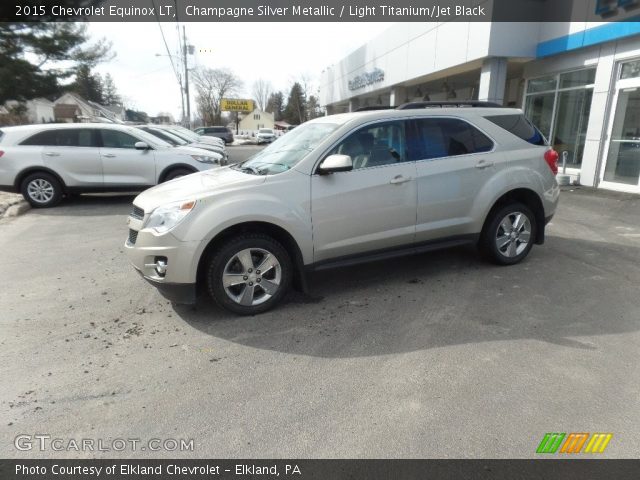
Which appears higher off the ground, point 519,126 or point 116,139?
point 519,126

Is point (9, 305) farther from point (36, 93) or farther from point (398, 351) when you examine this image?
point (36, 93)

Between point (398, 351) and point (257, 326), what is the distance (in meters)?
1.32

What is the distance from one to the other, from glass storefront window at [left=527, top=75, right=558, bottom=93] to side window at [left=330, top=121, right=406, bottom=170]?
11.2 meters

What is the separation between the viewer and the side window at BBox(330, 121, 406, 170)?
4.46 meters

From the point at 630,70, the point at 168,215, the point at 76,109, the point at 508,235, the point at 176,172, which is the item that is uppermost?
the point at 76,109

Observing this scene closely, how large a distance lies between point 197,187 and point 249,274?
99 cm

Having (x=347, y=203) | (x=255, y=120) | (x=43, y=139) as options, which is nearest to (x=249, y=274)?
(x=347, y=203)

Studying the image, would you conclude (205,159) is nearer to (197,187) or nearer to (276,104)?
(197,187)

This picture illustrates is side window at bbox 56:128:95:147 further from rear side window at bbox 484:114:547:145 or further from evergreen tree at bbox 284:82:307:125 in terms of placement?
evergreen tree at bbox 284:82:307:125

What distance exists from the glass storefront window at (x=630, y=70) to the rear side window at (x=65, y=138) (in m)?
12.9

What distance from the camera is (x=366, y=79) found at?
26.7 meters

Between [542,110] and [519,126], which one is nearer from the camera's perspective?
[519,126]

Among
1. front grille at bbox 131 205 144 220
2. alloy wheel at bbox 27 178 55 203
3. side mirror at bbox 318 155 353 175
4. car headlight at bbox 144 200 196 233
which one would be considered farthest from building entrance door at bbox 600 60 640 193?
alloy wheel at bbox 27 178 55 203
